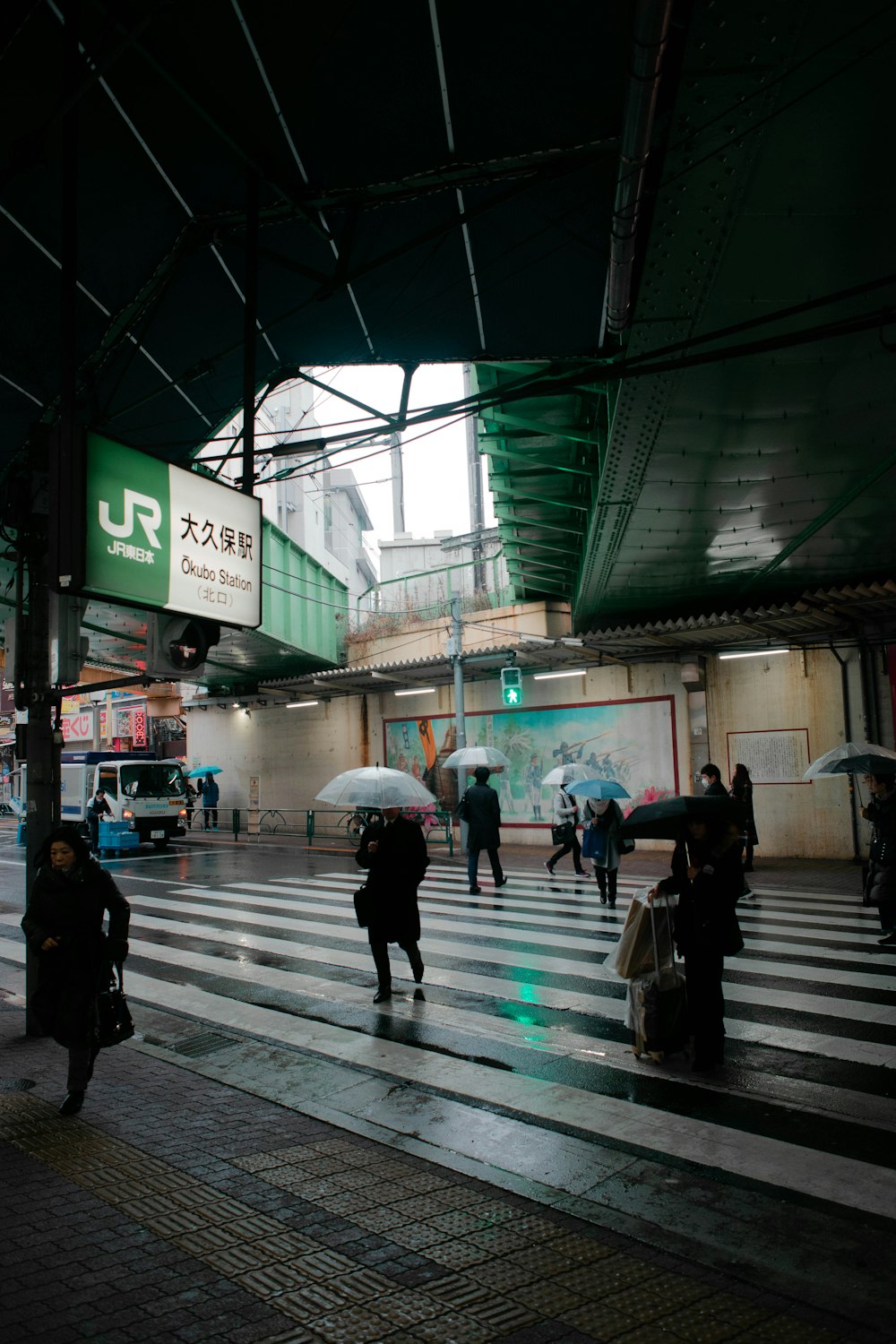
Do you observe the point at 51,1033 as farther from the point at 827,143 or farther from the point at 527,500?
the point at 527,500

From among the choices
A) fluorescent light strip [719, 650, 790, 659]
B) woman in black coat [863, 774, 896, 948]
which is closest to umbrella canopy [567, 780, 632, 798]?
woman in black coat [863, 774, 896, 948]

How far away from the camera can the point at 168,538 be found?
5660 millimetres

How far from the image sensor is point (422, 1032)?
694cm

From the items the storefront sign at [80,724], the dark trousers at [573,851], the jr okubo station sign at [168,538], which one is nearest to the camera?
the jr okubo station sign at [168,538]

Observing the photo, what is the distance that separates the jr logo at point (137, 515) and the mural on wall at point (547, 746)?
1437cm

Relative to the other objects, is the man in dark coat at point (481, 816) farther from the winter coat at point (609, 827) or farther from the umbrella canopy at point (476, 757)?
the umbrella canopy at point (476, 757)

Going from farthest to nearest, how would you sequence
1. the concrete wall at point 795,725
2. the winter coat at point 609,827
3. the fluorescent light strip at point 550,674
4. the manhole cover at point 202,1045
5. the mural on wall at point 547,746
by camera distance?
the fluorescent light strip at point 550,674 → the mural on wall at point 547,746 → the concrete wall at point 795,725 → the winter coat at point 609,827 → the manhole cover at point 202,1045

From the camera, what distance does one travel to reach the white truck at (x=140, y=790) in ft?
79.7

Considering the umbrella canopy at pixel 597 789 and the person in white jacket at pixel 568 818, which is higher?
the umbrella canopy at pixel 597 789

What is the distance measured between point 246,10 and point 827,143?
11.0 ft

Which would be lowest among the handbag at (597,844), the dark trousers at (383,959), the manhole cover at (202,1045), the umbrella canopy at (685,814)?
the manhole cover at (202,1045)

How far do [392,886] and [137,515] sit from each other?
159 inches

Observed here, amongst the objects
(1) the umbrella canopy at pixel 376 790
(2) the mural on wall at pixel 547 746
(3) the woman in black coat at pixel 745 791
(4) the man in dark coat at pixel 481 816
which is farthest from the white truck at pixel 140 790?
Result: (3) the woman in black coat at pixel 745 791

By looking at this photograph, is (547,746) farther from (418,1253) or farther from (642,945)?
(418,1253)
